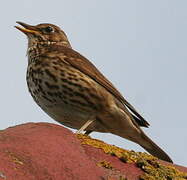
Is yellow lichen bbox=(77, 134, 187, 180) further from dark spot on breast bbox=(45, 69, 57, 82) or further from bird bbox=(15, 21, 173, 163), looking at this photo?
dark spot on breast bbox=(45, 69, 57, 82)

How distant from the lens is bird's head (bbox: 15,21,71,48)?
26.7ft

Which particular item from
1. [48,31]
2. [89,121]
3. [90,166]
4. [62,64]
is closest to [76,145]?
[90,166]

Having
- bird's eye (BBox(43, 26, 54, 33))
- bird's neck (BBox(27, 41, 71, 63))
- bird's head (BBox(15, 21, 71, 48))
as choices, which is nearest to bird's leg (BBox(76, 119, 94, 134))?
bird's neck (BBox(27, 41, 71, 63))

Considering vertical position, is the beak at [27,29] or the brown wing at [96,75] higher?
the beak at [27,29]

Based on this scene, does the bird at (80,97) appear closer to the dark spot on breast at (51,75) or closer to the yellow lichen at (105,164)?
the dark spot on breast at (51,75)

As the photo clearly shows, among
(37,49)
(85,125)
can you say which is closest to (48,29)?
(37,49)

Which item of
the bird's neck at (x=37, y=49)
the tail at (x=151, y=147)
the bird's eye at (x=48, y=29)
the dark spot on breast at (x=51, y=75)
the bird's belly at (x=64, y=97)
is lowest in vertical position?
the tail at (x=151, y=147)

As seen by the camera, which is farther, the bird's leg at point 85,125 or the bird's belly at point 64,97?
the bird's belly at point 64,97

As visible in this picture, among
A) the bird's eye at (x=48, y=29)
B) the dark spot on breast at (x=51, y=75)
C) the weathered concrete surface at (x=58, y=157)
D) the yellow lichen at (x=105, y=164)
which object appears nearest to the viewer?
the weathered concrete surface at (x=58, y=157)

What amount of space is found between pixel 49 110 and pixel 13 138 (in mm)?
3087

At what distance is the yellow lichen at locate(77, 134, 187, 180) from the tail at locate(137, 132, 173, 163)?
240 cm

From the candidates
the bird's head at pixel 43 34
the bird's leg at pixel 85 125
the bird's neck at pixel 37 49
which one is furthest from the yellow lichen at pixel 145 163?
the bird's head at pixel 43 34

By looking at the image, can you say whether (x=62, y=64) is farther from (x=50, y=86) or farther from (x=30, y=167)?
(x=30, y=167)

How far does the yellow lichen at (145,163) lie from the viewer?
3.66m
